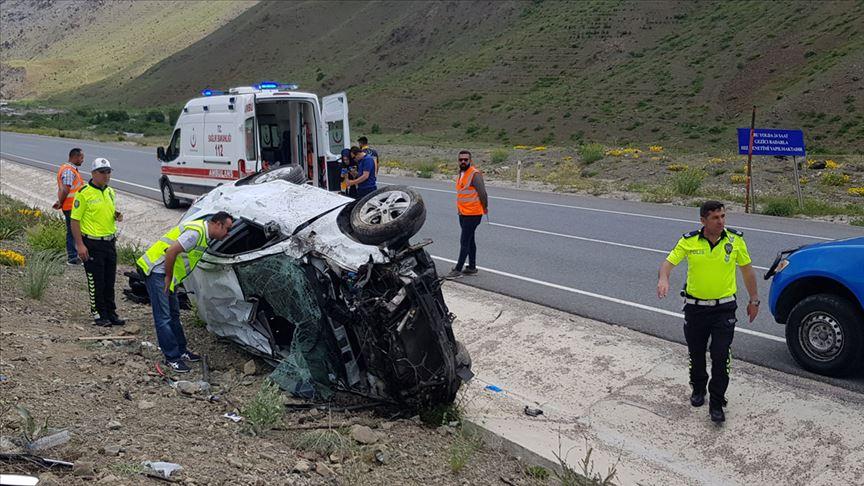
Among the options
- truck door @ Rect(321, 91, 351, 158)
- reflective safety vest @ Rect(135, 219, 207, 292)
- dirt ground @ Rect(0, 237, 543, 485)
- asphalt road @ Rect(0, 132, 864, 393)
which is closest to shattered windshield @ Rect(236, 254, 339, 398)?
dirt ground @ Rect(0, 237, 543, 485)

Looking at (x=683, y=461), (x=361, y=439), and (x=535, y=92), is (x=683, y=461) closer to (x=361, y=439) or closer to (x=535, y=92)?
(x=361, y=439)

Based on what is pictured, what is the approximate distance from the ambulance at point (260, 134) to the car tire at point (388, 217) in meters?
7.61

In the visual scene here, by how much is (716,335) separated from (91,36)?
151 metres

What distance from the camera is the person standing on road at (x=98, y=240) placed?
315 inches

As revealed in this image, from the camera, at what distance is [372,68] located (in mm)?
73125

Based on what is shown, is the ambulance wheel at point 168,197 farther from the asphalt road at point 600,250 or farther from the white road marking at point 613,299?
the white road marking at point 613,299

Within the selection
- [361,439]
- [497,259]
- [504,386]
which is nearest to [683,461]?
[504,386]

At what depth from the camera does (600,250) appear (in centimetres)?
1216

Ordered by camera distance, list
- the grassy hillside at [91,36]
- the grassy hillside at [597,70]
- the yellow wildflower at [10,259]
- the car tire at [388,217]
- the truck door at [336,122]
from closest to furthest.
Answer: the car tire at [388,217], the yellow wildflower at [10,259], the truck door at [336,122], the grassy hillside at [597,70], the grassy hillside at [91,36]

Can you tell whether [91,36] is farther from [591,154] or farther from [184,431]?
[184,431]

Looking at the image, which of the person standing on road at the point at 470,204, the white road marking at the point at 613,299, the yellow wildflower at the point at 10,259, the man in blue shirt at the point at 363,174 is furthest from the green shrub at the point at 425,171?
the yellow wildflower at the point at 10,259

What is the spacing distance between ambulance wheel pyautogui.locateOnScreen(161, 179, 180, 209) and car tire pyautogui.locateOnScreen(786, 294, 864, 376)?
44.0 ft

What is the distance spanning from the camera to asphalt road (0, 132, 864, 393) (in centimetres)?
824

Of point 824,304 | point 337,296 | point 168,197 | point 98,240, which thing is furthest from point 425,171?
point 337,296
